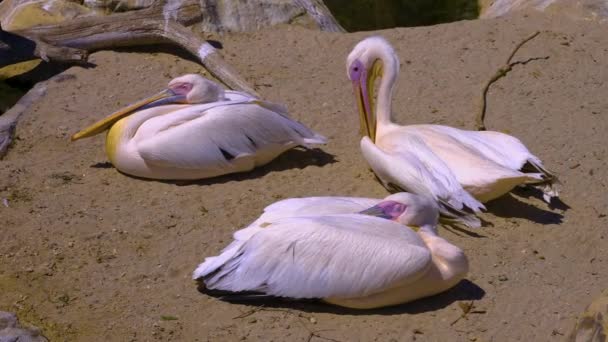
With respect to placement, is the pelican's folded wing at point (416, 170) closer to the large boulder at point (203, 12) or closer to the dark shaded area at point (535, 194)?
the dark shaded area at point (535, 194)

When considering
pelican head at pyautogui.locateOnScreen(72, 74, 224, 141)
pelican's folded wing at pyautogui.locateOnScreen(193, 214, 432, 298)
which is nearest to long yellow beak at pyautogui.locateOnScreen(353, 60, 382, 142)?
pelican head at pyautogui.locateOnScreen(72, 74, 224, 141)

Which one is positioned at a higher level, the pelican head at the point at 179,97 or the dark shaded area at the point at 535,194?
the pelican head at the point at 179,97

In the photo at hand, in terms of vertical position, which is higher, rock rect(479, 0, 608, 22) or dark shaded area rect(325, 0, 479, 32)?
rock rect(479, 0, 608, 22)

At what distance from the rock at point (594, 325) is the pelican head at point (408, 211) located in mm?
1155

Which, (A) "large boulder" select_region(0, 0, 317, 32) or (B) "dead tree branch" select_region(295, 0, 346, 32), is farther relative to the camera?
(B) "dead tree branch" select_region(295, 0, 346, 32)

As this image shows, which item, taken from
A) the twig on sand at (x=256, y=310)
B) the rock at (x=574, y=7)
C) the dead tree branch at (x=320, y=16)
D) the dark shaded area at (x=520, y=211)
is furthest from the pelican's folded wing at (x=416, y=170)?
the rock at (x=574, y=7)

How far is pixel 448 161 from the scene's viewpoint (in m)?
5.54

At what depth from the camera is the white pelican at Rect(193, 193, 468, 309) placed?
4336mm

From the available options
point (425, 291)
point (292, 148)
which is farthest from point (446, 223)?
point (292, 148)

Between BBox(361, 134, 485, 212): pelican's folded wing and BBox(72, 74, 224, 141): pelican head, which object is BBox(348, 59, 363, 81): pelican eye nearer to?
BBox(361, 134, 485, 212): pelican's folded wing

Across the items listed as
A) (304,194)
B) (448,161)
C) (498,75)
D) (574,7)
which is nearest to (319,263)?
(304,194)

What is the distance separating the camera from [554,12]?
8227 mm

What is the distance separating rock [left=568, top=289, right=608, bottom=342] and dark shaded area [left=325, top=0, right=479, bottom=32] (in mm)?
6517

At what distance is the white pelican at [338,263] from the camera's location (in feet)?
14.2
